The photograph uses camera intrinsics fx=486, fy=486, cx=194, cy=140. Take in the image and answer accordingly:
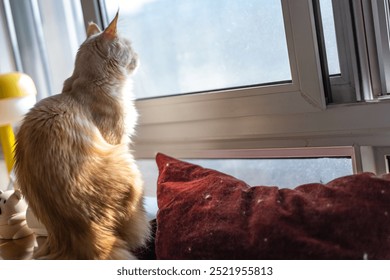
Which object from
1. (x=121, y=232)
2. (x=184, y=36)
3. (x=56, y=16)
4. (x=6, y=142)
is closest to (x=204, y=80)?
(x=184, y=36)

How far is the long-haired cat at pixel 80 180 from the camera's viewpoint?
39.1 inches

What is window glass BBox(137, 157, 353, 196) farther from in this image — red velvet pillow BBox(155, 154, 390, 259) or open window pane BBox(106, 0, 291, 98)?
red velvet pillow BBox(155, 154, 390, 259)

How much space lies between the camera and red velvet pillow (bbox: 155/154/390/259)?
77 cm

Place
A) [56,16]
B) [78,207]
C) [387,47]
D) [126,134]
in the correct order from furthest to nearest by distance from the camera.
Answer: [56,16] → [126,134] → [387,47] → [78,207]

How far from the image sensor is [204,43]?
1.37 meters

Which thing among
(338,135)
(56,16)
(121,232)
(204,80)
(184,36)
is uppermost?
(56,16)

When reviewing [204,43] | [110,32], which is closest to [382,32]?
[204,43]

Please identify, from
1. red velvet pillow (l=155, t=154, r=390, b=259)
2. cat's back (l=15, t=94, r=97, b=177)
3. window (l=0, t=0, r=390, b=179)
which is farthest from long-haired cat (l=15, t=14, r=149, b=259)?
window (l=0, t=0, r=390, b=179)

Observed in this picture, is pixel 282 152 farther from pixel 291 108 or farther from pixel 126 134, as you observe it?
pixel 126 134

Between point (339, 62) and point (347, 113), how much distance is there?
0.13 m

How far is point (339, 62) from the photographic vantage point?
1162 millimetres

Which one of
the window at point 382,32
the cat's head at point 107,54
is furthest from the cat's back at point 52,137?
the window at point 382,32

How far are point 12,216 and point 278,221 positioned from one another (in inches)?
36.1

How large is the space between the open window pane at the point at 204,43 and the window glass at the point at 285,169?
0.72 feet
